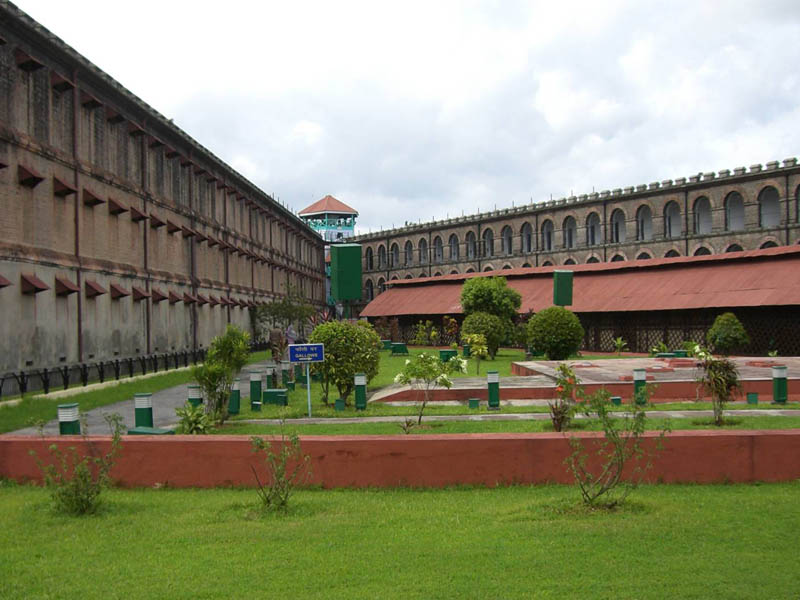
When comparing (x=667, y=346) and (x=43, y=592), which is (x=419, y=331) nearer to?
(x=667, y=346)

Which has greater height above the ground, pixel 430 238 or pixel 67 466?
pixel 430 238

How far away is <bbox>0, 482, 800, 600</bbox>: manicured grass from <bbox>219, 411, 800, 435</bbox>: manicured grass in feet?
16.0

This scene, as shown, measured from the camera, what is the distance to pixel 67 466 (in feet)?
28.2

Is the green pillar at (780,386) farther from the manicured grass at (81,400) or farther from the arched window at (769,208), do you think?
the arched window at (769,208)

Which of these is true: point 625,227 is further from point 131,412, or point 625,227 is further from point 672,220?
point 131,412

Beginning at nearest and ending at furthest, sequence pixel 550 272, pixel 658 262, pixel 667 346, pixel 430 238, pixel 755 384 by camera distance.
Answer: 1. pixel 755 384
2. pixel 667 346
3. pixel 658 262
4. pixel 550 272
5. pixel 430 238

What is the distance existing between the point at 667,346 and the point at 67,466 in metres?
28.4

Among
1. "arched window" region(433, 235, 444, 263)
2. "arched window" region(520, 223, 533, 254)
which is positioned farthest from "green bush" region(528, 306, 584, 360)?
"arched window" region(433, 235, 444, 263)

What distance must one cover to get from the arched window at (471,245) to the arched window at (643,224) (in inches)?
644

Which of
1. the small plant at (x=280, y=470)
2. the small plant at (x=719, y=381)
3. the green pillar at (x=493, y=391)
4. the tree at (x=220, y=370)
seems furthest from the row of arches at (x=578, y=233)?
the small plant at (x=280, y=470)

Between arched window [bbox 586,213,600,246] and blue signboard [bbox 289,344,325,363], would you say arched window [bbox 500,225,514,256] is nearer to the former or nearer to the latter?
arched window [bbox 586,213,600,246]

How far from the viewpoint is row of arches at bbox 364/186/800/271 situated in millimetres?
47531

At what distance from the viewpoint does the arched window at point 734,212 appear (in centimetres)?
4759

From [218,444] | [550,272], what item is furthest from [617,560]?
[550,272]
